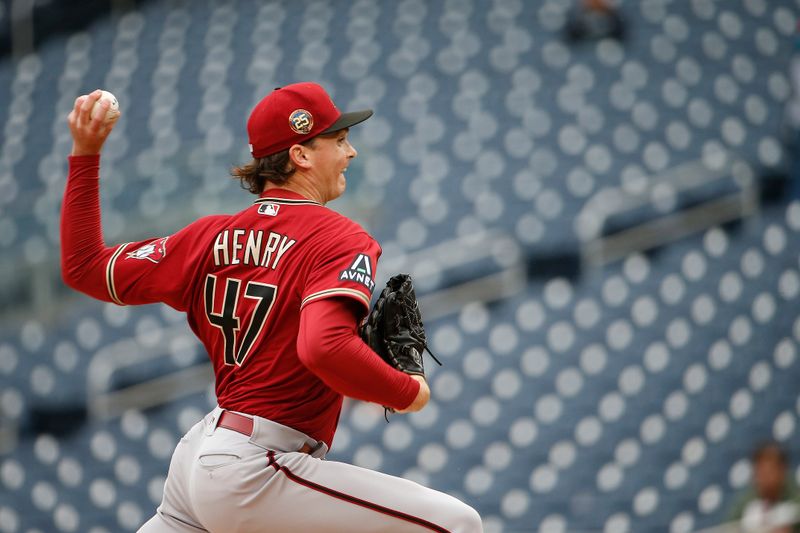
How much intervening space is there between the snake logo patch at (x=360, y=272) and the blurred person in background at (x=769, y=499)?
12.4ft

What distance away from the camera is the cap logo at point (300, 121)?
178cm

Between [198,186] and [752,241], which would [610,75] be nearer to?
[752,241]

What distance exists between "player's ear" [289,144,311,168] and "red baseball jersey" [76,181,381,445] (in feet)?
0.20

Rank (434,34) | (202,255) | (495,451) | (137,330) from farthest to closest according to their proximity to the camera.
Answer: (434,34) → (137,330) → (495,451) → (202,255)

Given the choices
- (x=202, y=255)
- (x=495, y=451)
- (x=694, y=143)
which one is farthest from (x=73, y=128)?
(x=694, y=143)

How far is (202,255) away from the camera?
5.90 ft

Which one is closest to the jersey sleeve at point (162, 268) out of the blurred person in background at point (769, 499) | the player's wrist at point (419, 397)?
the player's wrist at point (419, 397)

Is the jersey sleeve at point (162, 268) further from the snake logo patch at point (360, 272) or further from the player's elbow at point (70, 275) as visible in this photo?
the snake logo patch at point (360, 272)

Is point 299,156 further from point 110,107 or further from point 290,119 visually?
point 110,107

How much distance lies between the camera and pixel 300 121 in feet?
5.83

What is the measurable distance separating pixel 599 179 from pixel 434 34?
1.38 meters

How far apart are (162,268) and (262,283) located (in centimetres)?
25

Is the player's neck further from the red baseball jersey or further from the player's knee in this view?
the player's knee

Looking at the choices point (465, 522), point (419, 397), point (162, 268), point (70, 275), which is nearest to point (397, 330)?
point (419, 397)
